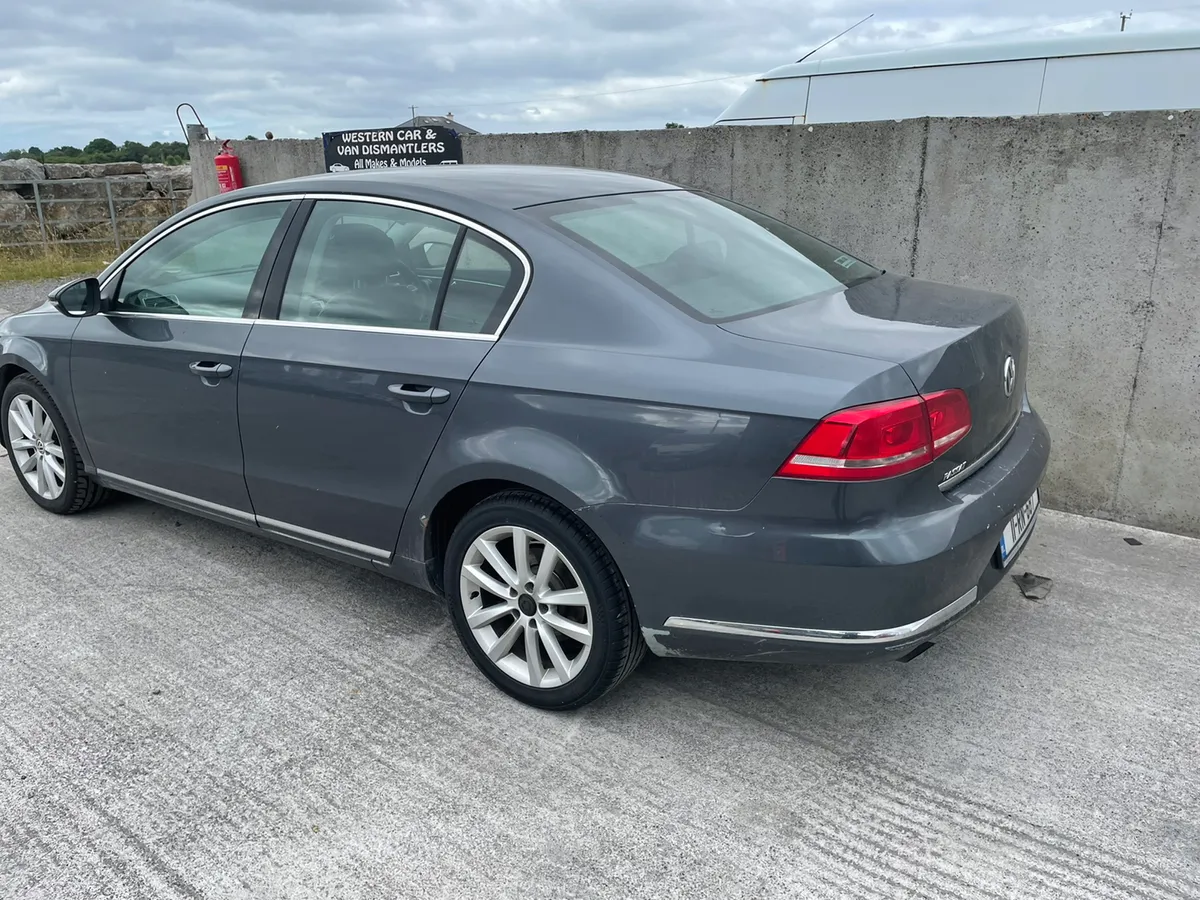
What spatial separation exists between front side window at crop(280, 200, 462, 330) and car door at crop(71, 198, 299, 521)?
0.18 m

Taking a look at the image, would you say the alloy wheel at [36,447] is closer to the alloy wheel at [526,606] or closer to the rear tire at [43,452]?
the rear tire at [43,452]

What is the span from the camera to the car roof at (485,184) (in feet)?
9.92

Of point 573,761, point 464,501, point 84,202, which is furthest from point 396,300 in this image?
point 84,202

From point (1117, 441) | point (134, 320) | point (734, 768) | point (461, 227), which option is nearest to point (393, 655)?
point (734, 768)

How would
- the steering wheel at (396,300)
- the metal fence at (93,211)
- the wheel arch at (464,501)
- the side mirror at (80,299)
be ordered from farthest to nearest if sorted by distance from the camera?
the metal fence at (93,211) < the side mirror at (80,299) < the steering wheel at (396,300) < the wheel arch at (464,501)

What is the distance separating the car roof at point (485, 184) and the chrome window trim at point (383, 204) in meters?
0.03

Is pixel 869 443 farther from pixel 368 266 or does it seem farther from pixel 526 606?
pixel 368 266

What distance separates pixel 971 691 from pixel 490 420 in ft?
5.74

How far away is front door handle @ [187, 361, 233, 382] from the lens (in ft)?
11.0

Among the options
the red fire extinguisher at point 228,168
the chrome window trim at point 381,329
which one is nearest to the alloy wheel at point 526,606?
the chrome window trim at point 381,329

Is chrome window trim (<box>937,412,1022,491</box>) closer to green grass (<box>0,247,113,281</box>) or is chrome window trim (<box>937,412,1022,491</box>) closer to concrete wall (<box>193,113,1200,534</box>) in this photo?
concrete wall (<box>193,113,1200,534</box>)

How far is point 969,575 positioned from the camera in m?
2.46

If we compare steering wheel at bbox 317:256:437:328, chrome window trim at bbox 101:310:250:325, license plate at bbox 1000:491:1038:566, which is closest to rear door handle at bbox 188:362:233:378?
chrome window trim at bbox 101:310:250:325

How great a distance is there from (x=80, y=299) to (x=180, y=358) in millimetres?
739
